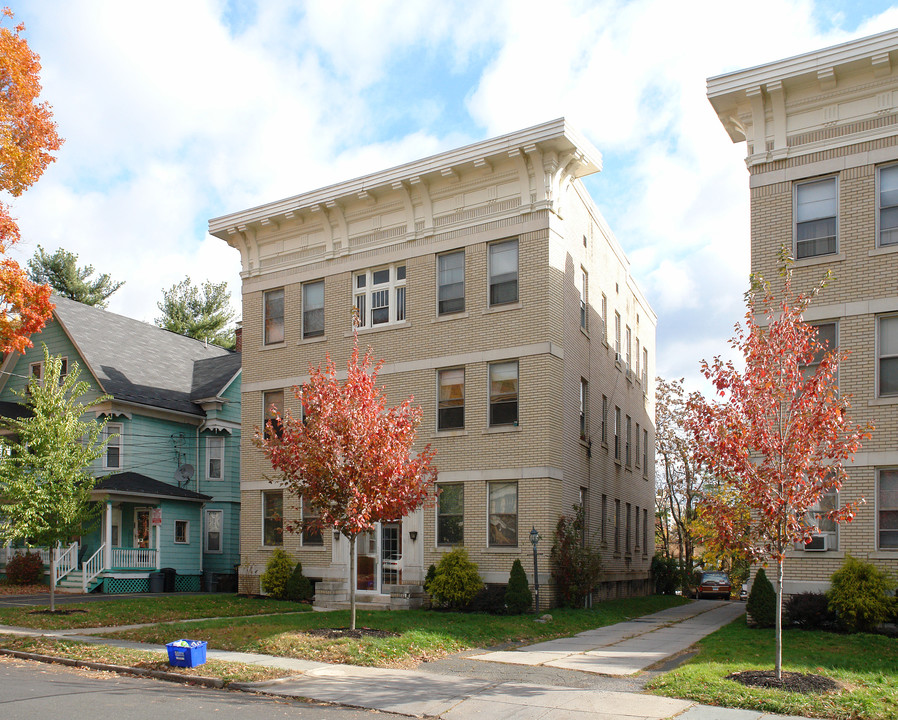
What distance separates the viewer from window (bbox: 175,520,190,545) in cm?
3253

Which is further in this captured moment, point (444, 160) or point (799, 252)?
point (444, 160)

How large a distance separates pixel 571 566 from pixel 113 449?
60.9 ft

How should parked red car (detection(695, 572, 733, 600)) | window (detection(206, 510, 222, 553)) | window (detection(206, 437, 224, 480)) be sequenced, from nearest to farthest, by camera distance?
window (detection(206, 510, 222, 553)) → window (detection(206, 437, 224, 480)) → parked red car (detection(695, 572, 733, 600))

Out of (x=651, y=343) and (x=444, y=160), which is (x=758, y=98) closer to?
(x=444, y=160)

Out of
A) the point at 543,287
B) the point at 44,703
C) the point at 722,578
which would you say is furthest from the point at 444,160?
the point at 722,578

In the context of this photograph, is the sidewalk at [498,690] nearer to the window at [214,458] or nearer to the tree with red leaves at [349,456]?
the tree with red leaves at [349,456]

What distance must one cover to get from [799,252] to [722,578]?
2487 cm

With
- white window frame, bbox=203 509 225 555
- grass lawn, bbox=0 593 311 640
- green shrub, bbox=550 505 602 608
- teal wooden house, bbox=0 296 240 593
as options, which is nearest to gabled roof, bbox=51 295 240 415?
teal wooden house, bbox=0 296 240 593

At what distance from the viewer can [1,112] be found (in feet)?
70.5

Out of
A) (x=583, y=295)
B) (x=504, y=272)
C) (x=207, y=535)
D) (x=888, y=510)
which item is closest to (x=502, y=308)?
(x=504, y=272)

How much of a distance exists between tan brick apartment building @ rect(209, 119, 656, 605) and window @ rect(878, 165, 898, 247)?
7458 millimetres

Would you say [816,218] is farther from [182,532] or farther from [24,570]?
[24,570]

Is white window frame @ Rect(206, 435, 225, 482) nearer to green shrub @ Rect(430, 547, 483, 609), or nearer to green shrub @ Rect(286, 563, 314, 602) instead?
green shrub @ Rect(286, 563, 314, 602)

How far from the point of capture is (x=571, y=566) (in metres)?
21.6
